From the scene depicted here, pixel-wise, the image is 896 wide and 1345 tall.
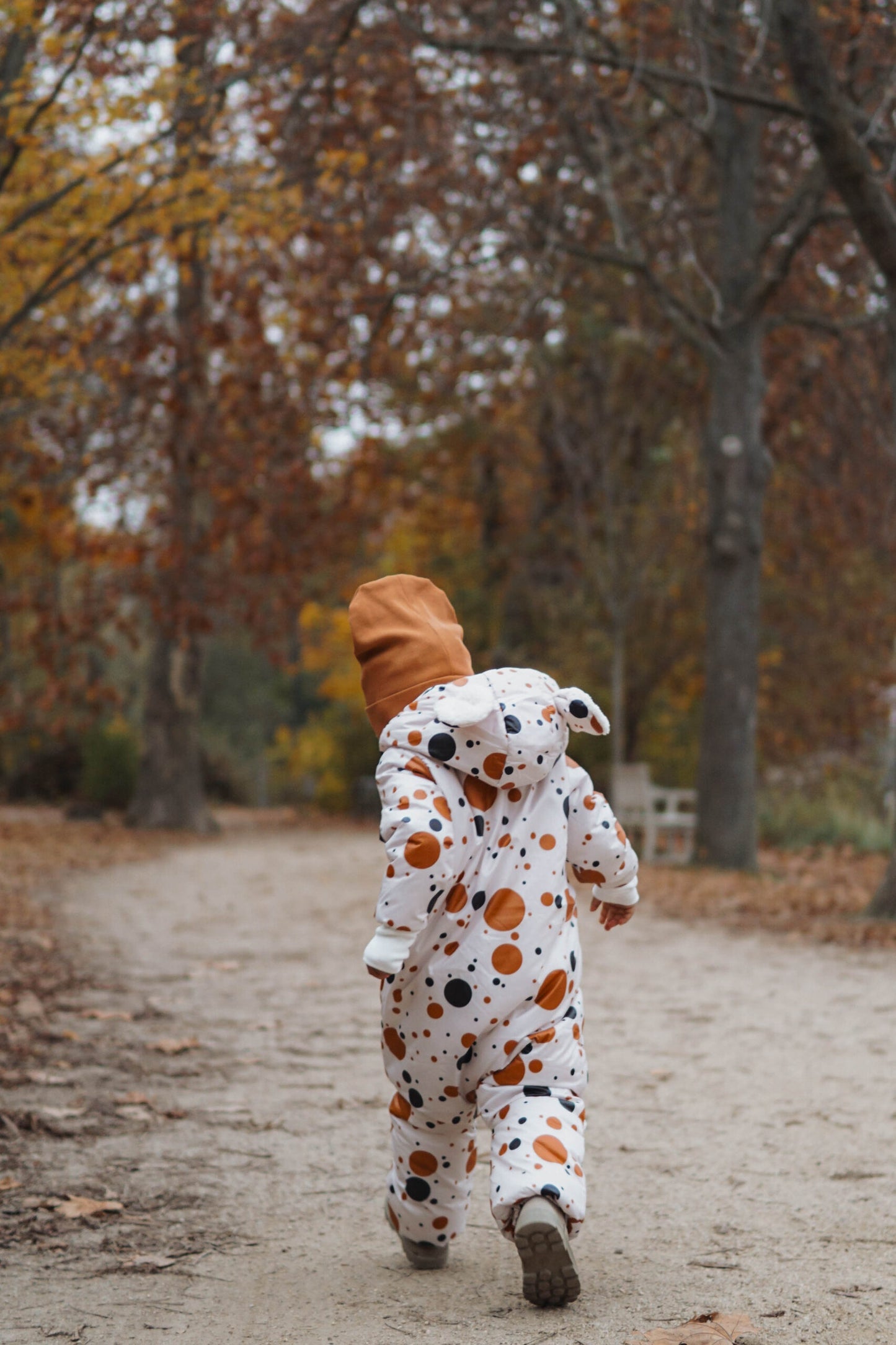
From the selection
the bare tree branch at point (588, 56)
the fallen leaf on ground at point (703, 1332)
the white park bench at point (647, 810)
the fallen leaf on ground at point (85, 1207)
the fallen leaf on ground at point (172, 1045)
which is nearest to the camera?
the fallen leaf on ground at point (703, 1332)

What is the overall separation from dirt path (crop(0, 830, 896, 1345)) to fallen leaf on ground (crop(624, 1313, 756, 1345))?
0.05 metres

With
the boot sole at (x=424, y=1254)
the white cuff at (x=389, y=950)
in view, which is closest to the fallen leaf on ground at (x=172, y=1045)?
the boot sole at (x=424, y=1254)

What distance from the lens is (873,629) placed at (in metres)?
16.9

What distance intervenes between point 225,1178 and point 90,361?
922 centimetres

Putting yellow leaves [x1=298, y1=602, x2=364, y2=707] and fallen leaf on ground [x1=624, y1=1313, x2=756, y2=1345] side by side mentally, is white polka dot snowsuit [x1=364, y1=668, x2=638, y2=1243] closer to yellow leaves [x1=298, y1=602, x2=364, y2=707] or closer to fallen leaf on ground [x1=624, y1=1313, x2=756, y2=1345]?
fallen leaf on ground [x1=624, y1=1313, x2=756, y2=1345]

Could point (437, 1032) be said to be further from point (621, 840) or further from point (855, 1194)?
point (855, 1194)

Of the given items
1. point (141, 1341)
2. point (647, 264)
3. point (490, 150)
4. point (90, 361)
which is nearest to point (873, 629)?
point (647, 264)

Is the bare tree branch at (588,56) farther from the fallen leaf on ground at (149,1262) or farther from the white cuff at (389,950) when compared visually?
the fallen leaf on ground at (149,1262)

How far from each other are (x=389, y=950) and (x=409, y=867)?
6.1 inches

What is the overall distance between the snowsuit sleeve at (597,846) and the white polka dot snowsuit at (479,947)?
0.03 m

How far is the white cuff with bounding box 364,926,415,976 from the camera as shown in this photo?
2498 mm

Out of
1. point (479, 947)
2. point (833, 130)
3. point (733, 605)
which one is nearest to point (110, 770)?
point (733, 605)

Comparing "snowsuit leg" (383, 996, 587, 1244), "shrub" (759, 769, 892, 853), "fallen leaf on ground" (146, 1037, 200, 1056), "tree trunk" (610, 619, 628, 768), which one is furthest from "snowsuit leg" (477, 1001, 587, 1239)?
"tree trunk" (610, 619, 628, 768)

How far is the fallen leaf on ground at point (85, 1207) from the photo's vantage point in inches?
124
